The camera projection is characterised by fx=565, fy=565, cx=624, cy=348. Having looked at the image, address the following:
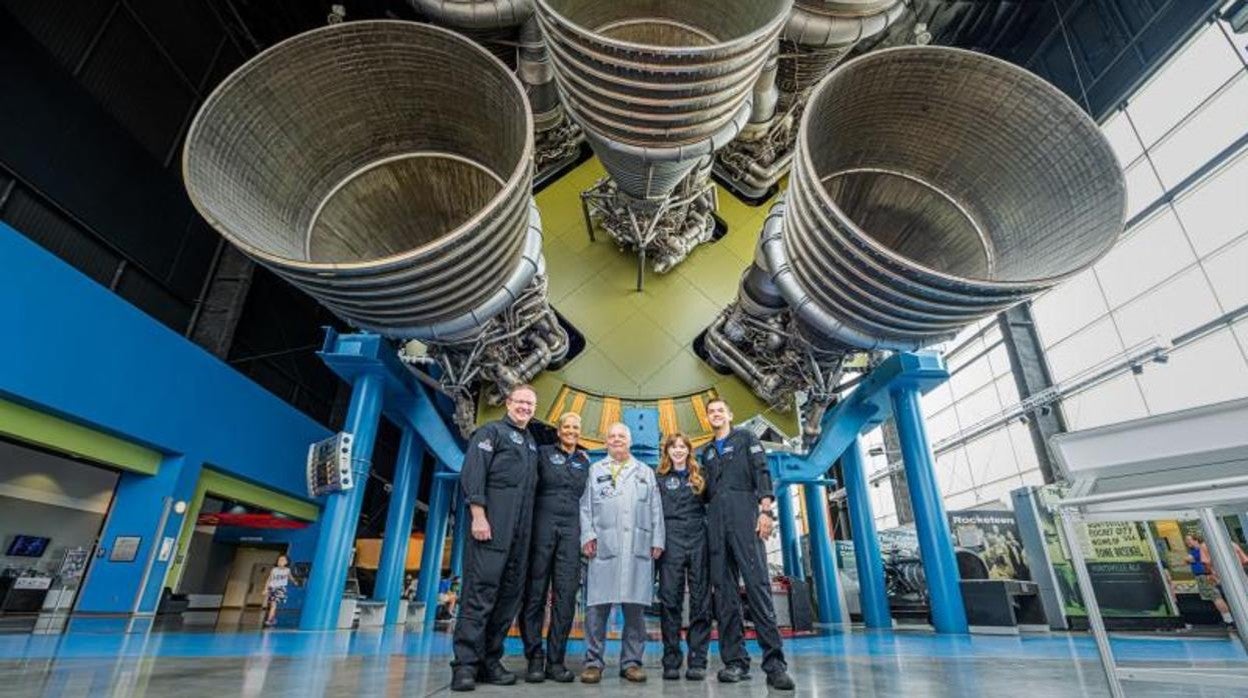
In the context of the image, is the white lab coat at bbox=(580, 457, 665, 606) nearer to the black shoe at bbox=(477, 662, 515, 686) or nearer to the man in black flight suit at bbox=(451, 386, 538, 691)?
the man in black flight suit at bbox=(451, 386, 538, 691)

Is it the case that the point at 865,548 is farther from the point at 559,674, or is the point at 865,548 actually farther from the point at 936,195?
the point at 559,674

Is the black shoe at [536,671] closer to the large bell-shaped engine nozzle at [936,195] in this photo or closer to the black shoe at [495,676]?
the black shoe at [495,676]

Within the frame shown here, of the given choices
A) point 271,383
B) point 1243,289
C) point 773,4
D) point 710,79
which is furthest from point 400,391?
point 1243,289

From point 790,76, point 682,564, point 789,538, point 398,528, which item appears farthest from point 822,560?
point 790,76

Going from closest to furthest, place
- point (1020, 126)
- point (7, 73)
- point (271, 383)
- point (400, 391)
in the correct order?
point (1020, 126) → point (400, 391) → point (7, 73) → point (271, 383)

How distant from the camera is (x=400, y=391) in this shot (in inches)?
294

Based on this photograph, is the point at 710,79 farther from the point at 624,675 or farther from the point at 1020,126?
the point at 624,675

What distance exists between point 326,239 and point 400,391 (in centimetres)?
232

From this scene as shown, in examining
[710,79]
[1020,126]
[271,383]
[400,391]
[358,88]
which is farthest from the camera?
[271,383]

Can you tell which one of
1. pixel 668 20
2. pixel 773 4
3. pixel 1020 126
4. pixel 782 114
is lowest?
pixel 1020 126

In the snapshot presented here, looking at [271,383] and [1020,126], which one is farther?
[271,383]

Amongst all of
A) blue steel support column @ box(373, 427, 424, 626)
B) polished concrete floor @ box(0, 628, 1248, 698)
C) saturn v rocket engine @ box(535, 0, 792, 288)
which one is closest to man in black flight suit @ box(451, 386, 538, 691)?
polished concrete floor @ box(0, 628, 1248, 698)

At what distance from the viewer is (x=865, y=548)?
8.80m

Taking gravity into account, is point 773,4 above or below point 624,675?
above
